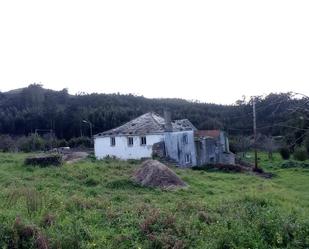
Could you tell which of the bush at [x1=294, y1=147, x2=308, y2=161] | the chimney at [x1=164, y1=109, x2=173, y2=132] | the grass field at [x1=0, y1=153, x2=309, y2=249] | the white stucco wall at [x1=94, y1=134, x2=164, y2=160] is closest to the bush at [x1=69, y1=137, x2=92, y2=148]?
the white stucco wall at [x1=94, y1=134, x2=164, y2=160]

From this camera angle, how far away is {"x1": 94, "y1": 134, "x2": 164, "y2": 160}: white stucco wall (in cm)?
3767

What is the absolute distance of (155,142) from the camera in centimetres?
3744

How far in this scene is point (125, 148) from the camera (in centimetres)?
3903

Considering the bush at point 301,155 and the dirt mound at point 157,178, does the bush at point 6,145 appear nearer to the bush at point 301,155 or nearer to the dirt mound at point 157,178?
the bush at point 301,155

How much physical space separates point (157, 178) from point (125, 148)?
17.7 metres

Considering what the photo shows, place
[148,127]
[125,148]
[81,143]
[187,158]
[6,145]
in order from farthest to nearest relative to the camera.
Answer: [81,143], [6,145], [187,158], [125,148], [148,127]

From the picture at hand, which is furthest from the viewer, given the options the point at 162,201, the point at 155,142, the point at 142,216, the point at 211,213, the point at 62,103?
the point at 62,103

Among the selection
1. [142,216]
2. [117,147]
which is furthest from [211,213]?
[117,147]

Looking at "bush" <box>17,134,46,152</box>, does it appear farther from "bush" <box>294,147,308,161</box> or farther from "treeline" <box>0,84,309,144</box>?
"bush" <box>294,147,308,161</box>

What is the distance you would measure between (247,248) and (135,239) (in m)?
2.54

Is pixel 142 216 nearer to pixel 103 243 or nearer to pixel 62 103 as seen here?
pixel 103 243

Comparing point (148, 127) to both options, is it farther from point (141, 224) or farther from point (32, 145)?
point (141, 224)

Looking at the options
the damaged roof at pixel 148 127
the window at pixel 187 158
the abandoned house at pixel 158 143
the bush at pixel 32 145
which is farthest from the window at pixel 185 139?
the bush at pixel 32 145

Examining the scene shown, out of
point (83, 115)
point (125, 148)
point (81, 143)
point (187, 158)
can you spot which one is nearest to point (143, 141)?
point (125, 148)
